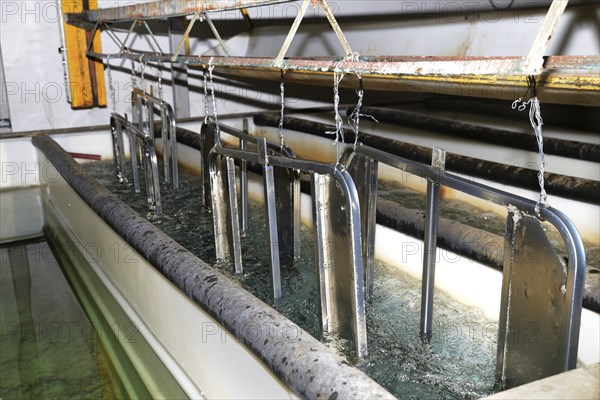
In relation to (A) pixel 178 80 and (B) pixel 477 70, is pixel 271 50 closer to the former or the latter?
(A) pixel 178 80

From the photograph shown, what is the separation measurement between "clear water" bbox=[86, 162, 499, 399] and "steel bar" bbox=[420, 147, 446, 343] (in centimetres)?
7

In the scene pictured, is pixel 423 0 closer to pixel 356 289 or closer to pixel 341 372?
pixel 356 289

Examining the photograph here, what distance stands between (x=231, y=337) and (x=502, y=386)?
2.83ft

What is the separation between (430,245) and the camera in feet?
6.70

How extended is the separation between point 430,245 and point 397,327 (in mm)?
384

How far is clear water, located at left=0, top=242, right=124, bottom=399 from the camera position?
269cm

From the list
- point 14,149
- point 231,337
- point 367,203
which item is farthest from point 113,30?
point 231,337

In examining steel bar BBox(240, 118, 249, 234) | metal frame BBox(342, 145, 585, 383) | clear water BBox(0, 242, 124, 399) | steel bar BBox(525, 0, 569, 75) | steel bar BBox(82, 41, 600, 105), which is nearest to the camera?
steel bar BBox(525, 0, 569, 75)

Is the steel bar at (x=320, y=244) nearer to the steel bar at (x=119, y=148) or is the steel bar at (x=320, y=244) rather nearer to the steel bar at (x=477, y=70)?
the steel bar at (x=477, y=70)

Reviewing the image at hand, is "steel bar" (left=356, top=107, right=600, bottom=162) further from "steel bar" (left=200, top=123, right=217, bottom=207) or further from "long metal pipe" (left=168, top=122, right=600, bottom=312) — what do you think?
"steel bar" (left=200, top=123, right=217, bottom=207)

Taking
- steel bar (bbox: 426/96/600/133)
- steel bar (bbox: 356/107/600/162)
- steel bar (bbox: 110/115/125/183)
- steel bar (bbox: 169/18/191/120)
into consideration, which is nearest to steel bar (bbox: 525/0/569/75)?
steel bar (bbox: 356/107/600/162)

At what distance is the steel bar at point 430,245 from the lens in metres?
1.90

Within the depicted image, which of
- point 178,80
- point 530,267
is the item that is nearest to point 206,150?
point 530,267

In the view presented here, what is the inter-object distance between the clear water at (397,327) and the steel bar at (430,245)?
65mm
